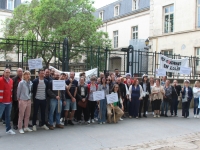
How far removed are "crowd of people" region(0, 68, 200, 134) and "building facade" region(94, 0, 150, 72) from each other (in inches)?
752

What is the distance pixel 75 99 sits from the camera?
357 inches

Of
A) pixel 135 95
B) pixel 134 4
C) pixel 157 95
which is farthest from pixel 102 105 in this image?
pixel 134 4

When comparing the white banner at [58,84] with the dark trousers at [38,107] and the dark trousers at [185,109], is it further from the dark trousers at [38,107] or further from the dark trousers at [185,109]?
the dark trousers at [185,109]

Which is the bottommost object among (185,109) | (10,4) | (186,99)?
(185,109)

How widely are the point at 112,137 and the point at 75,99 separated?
2078 mm

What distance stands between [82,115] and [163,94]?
151 inches

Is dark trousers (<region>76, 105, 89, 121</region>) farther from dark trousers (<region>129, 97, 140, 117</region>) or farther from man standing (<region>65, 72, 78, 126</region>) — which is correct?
dark trousers (<region>129, 97, 140, 117</region>)

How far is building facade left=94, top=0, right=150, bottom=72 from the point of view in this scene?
3231 cm

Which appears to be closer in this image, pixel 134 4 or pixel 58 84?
pixel 58 84

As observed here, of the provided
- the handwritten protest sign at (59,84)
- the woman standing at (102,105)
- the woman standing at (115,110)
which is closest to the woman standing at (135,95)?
the woman standing at (115,110)

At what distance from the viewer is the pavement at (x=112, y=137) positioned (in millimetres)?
6793

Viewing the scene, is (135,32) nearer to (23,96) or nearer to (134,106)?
(134,106)

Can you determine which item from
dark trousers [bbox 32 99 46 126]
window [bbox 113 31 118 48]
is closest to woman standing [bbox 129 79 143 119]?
dark trousers [bbox 32 99 46 126]

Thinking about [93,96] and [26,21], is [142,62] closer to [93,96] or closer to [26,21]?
[93,96]
